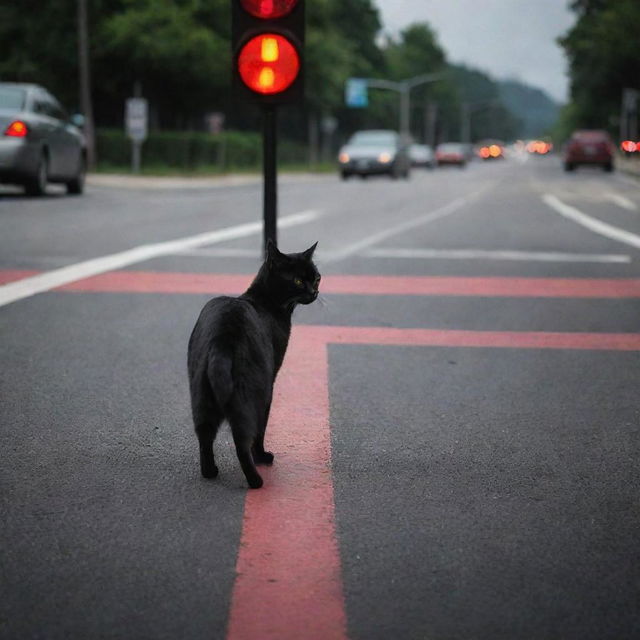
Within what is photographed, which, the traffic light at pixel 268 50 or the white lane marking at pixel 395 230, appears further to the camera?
the white lane marking at pixel 395 230

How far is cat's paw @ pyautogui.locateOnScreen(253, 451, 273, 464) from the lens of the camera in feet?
13.5

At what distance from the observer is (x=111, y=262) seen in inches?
431

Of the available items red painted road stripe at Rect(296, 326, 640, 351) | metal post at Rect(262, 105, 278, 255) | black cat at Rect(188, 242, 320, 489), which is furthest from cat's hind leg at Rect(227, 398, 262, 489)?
metal post at Rect(262, 105, 278, 255)

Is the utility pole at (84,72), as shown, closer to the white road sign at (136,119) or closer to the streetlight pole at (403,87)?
the white road sign at (136,119)

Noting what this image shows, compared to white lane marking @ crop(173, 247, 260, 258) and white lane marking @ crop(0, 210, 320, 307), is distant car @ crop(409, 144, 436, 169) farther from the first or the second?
white lane marking @ crop(173, 247, 260, 258)

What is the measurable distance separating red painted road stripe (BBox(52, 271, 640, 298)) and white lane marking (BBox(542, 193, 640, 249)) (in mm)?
4292

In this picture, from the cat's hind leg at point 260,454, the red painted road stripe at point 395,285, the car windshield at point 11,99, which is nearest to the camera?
the cat's hind leg at point 260,454

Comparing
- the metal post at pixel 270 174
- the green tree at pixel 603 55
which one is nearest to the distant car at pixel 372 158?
the metal post at pixel 270 174

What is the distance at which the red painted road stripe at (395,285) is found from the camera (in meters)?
9.11

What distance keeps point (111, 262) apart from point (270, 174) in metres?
3.80

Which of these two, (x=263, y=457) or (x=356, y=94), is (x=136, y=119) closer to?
(x=263, y=457)

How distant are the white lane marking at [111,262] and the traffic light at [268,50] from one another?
7.76ft

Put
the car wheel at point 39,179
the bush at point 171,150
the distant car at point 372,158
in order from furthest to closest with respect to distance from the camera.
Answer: the bush at point 171,150 < the distant car at point 372,158 < the car wheel at point 39,179

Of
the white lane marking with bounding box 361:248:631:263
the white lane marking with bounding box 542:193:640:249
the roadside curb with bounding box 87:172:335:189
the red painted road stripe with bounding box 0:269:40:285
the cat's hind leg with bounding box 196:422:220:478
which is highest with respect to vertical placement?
the cat's hind leg with bounding box 196:422:220:478
